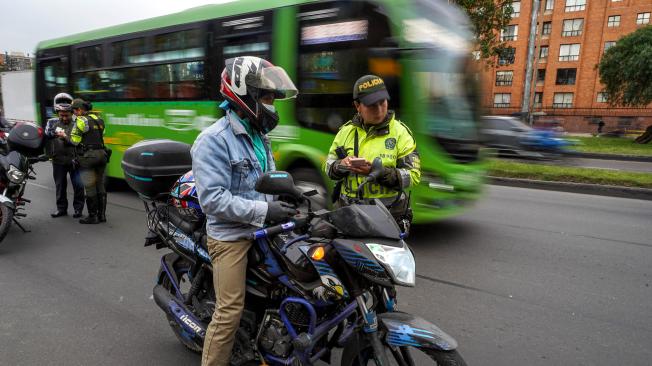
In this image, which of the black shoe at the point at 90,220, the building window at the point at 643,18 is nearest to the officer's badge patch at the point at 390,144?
the black shoe at the point at 90,220

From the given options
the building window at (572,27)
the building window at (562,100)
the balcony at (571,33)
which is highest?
the building window at (572,27)

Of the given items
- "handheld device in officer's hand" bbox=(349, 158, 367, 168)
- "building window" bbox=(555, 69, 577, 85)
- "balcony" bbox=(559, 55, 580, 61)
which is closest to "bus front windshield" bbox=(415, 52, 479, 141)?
"handheld device in officer's hand" bbox=(349, 158, 367, 168)

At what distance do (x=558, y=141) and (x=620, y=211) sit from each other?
31.9ft

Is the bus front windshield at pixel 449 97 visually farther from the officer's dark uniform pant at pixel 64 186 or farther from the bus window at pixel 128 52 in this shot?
the bus window at pixel 128 52

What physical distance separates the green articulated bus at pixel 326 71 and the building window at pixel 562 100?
1900 inches

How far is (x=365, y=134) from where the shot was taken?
11.5 feet

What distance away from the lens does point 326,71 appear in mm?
5840

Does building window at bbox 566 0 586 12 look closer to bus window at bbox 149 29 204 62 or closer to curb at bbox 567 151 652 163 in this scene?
curb at bbox 567 151 652 163

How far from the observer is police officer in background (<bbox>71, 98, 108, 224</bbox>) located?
6.40 metres

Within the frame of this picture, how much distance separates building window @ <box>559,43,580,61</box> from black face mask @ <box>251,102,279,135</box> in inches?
2119

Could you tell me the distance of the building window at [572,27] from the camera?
151 ft

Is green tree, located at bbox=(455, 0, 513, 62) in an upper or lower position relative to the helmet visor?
upper

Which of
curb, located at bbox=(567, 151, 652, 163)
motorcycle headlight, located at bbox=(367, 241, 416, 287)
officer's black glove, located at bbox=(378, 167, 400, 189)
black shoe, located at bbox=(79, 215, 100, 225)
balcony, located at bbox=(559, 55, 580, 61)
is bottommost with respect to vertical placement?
black shoe, located at bbox=(79, 215, 100, 225)

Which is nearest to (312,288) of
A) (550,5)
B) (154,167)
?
(154,167)
